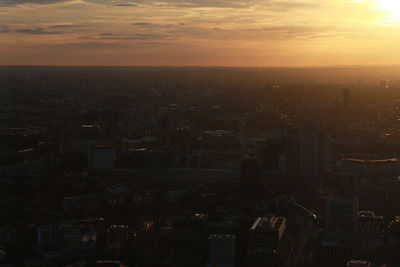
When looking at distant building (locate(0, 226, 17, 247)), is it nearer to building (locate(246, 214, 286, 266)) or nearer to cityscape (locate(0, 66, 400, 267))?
cityscape (locate(0, 66, 400, 267))

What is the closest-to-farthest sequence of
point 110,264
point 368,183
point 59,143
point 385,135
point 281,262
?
point 110,264 < point 281,262 < point 368,183 < point 59,143 < point 385,135

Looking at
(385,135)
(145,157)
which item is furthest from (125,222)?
(385,135)

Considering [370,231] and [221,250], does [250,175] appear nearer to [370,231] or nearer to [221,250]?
[370,231]

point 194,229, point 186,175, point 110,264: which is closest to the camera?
point 110,264

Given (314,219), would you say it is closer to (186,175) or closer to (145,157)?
(186,175)

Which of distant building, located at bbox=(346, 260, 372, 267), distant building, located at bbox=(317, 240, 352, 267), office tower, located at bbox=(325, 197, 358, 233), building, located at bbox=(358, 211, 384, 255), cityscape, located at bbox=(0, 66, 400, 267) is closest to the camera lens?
distant building, located at bbox=(346, 260, 372, 267)

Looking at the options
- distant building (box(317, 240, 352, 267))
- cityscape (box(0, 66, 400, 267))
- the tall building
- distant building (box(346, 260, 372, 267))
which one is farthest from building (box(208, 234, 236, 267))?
the tall building
